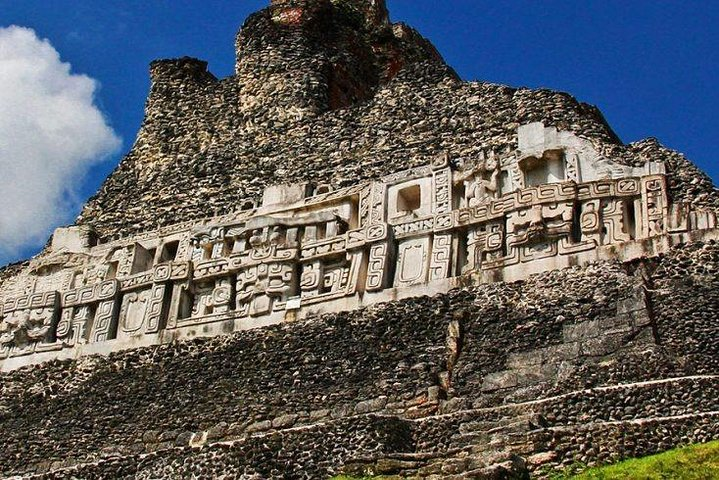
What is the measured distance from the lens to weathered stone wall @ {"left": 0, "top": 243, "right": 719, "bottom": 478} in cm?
1399

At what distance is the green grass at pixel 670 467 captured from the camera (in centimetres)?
1091

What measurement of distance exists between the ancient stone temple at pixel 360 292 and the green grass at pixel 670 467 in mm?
410

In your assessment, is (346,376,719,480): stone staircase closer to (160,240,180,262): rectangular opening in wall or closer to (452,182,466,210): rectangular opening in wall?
(452,182,466,210): rectangular opening in wall

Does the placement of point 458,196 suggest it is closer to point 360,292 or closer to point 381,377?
point 360,292

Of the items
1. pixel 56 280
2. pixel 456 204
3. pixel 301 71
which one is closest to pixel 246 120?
pixel 301 71

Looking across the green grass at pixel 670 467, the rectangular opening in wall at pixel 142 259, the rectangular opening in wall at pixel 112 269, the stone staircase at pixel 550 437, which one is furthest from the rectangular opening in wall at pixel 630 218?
the rectangular opening in wall at pixel 112 269

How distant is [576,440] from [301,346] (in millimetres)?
5886

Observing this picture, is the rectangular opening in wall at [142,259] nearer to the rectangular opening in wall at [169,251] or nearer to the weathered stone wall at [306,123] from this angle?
the rectangular opening in wall at [169,251]

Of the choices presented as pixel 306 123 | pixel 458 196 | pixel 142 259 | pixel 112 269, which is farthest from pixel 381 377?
pixel 112 269

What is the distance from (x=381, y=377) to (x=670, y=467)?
5.64 metres

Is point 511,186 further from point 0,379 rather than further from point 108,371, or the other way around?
point 0,379

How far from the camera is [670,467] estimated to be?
1112 cm

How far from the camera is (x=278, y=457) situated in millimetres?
14156

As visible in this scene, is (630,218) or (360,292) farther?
(360,292)
